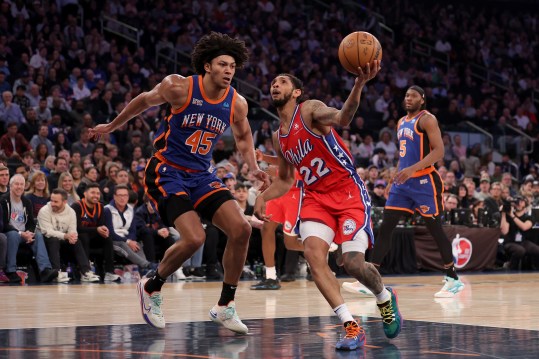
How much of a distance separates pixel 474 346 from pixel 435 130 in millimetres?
4023

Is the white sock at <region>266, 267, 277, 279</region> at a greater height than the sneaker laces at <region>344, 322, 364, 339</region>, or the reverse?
the white sock at <region>266, 267, 277, 279</region>

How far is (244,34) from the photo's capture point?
20.4 meters

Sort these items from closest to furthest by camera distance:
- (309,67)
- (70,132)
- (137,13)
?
(70,132)
(137,13)
(309,67)

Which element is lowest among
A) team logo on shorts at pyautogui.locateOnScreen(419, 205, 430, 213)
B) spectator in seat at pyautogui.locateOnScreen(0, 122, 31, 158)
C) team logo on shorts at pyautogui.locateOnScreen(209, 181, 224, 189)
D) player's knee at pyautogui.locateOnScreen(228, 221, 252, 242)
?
player's knee at pyautogui.locateOnScreen(228, 221, 252, 242)

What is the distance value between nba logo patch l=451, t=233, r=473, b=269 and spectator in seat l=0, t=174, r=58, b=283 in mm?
6126

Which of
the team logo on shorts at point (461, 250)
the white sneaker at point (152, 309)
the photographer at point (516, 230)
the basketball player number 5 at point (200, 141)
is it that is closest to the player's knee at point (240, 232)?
the basketball player number 5 at point (200, 141)

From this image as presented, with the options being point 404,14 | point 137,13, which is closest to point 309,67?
point 137,13

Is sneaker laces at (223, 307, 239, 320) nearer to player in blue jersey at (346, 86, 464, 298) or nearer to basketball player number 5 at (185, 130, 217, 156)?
basketball player number 5 at (185, 130, 217, 156)

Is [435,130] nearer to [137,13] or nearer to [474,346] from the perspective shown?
[474,346]

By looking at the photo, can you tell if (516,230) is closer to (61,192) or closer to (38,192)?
(61,192)

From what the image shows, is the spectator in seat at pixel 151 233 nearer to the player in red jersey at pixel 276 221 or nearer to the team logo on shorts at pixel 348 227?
the player in red jersey at pixel 276 221

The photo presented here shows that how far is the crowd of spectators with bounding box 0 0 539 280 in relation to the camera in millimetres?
12234

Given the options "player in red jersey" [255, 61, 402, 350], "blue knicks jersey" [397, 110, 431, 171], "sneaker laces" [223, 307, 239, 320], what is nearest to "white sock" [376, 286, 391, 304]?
"player in red jersey" [255, 61, 402, 350]

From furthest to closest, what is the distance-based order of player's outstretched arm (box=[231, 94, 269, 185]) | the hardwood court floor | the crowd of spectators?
the crowd of spectators
player's outstretched arm (box=[231, 94, 269, 185])
the hardwood court floor
